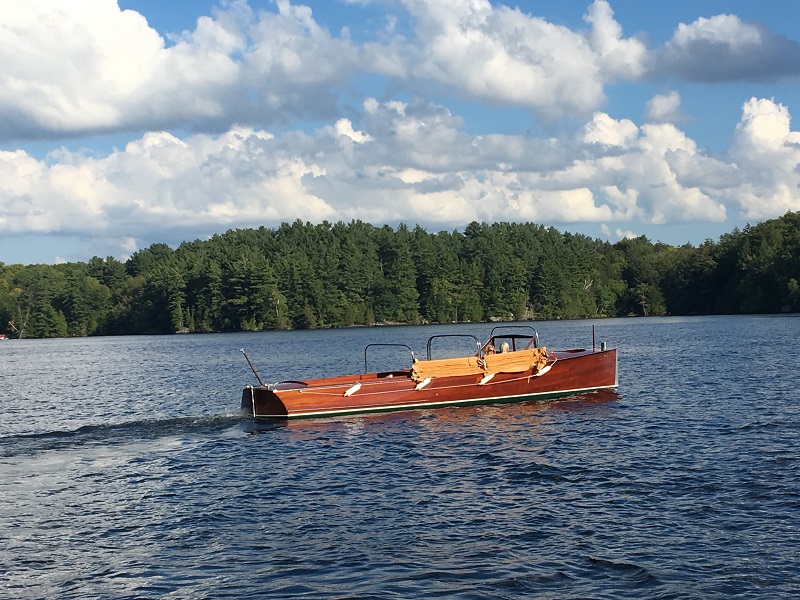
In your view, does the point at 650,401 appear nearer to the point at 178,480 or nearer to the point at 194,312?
the point at 178,480

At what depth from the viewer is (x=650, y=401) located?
37.9 m

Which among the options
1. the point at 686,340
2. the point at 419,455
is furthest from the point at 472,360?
the point at 686,340

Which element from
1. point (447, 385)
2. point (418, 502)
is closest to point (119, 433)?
point (447, 385)

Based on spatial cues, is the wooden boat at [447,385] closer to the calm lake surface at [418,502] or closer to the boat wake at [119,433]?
the calm lake surface at [418,502]

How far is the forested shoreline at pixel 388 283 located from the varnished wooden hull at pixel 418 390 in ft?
389

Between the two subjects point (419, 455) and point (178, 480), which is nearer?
point (178, 480)

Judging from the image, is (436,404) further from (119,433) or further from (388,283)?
(388,283)

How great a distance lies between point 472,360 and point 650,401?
8.01 m

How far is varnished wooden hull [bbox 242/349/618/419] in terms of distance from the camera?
112 feet

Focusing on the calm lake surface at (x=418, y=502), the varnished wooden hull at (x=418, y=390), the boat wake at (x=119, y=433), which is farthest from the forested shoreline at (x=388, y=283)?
the boat wake at (x=119, y=433)

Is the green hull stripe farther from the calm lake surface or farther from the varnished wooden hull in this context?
the calm lake surface

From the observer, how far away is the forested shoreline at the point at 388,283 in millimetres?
159000

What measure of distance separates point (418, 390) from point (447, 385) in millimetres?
1296

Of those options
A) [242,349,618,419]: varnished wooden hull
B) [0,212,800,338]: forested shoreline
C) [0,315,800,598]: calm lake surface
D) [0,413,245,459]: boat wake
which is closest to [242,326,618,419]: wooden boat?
[242,349,618,419]: varnished wooden hull
